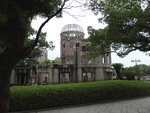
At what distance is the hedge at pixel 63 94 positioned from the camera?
33.5 ft

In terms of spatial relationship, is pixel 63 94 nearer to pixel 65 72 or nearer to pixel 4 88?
pixel 4 88

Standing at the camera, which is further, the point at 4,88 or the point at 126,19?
the point at 126,19

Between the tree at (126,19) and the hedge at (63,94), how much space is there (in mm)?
3553

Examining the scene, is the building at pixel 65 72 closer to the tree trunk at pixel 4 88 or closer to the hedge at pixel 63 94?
the hedge at pixel 63 94

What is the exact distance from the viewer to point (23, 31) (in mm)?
4902

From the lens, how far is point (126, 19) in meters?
10.4

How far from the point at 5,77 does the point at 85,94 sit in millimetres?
8288

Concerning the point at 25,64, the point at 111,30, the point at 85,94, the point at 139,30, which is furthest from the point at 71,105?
the point at 25,64

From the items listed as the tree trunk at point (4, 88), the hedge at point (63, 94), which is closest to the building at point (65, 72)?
the hedge at point (63, 94)

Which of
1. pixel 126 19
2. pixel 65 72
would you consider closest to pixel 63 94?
pixel 126 19

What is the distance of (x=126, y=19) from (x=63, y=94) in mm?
5403

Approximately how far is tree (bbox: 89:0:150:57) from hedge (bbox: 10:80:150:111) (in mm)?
3553

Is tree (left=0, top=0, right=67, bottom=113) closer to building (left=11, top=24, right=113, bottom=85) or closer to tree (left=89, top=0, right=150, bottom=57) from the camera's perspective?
tree (left=89, top=0, right=150, bottom=57)

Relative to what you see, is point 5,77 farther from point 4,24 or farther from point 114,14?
point 114,14
